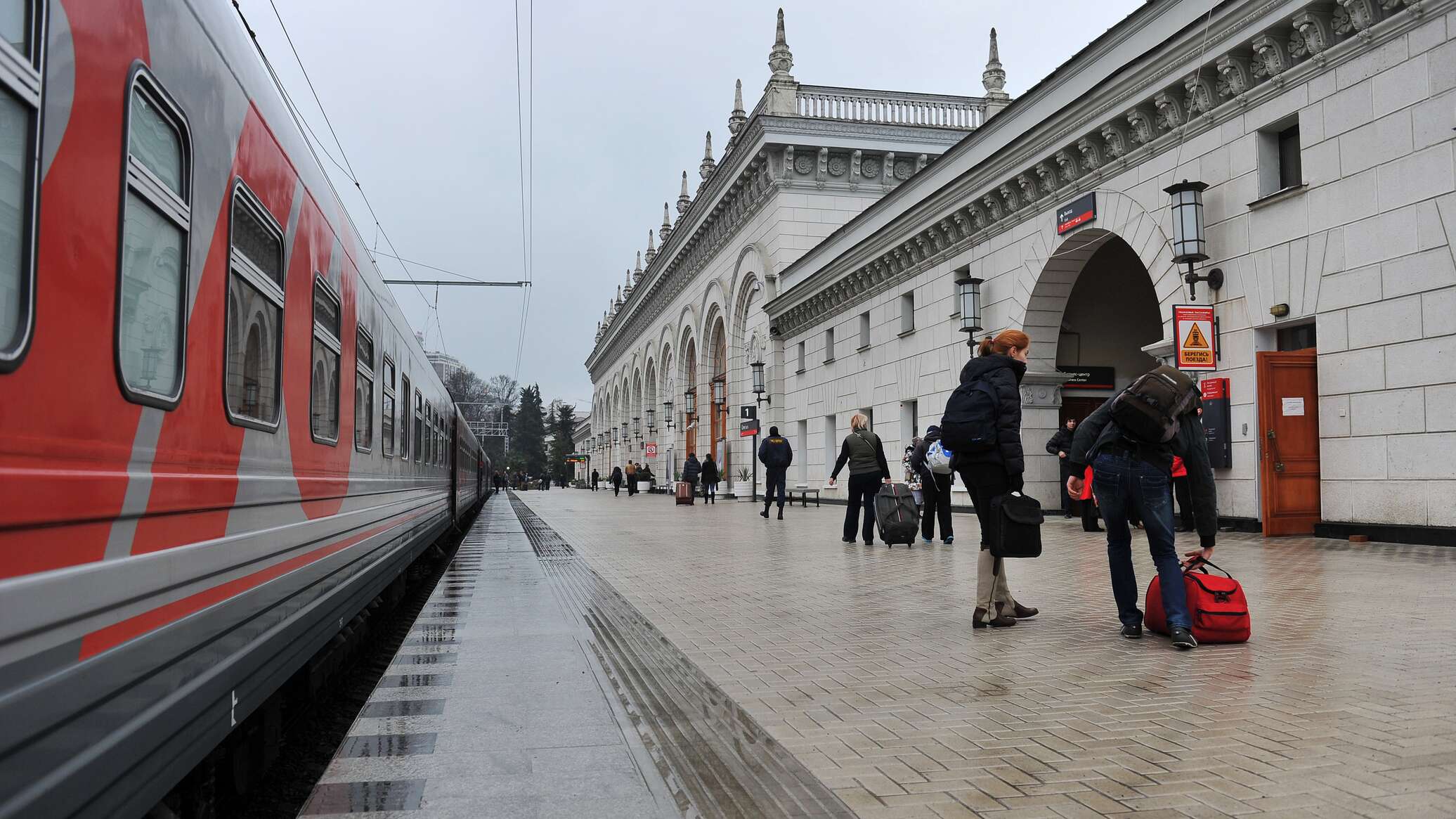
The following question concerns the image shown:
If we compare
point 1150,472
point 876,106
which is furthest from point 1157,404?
point 876,106

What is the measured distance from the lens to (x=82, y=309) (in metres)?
2.57

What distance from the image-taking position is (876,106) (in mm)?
38375

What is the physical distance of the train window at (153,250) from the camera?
2859mm

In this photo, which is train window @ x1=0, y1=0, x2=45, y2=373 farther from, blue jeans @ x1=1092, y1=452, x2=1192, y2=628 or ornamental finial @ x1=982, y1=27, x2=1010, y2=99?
ornamental finial @ x1=982, y1=27, x2=1010, y2=99

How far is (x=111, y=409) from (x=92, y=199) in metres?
0.53

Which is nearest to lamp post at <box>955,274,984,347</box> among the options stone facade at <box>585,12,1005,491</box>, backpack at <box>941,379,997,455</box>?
stone facade at <box>585,12,1005,491</box>

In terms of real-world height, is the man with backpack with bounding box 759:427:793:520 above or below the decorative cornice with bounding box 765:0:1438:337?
below

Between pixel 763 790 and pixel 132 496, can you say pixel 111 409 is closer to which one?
pixel 132 496

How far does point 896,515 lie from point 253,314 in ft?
34.5

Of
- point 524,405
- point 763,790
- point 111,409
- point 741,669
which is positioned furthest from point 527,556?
point 524,405

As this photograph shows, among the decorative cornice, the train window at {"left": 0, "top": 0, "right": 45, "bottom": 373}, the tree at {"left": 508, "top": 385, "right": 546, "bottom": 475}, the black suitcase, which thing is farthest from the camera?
the tree at {"left": 508, "top": 385, "right": 546, "bottom": 475}

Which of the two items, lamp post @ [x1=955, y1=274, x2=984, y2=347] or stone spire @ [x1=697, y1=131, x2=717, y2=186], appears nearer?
lamp post @ [x1=955, y1=274, x2=984, y2=347]

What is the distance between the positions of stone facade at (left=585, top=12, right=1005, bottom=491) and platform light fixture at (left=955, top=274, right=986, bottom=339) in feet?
39.1

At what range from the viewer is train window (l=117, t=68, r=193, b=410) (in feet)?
9.38
